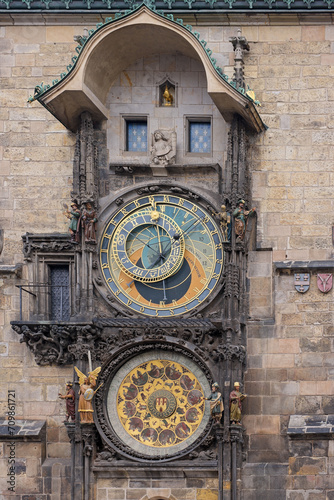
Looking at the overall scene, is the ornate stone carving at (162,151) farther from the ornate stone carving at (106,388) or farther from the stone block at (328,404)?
the stone block at (328,404)

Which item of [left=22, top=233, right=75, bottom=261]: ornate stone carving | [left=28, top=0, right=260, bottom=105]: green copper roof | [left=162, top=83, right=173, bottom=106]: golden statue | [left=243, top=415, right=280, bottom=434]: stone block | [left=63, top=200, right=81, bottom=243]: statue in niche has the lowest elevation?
[left=243, top=415, right=280, bottom=434]: stone block

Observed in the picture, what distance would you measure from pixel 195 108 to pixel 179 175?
1.00m

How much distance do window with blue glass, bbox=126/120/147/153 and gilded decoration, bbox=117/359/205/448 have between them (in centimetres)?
311

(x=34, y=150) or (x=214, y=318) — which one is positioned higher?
(x=34, y=150)

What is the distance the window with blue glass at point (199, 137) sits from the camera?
25.2 m

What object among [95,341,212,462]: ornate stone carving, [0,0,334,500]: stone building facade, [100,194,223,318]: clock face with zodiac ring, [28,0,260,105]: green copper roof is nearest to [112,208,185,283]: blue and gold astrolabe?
[100,194,223,318]: clock face with zodiac ring

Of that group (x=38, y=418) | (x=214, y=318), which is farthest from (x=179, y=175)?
(x=38, y=418)

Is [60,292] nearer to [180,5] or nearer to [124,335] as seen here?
[124,335]

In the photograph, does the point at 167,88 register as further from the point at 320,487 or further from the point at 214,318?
the point at 320,487

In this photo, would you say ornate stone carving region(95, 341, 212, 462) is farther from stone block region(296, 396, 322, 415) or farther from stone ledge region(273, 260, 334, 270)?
stone ledge region(273, 260, 334, 270)

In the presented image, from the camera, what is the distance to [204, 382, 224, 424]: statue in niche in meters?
24.0

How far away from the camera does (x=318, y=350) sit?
24625 millimetres

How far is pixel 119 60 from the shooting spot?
82.7ft

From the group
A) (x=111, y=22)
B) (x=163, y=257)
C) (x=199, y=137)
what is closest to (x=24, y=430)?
(x=163, y=257)
